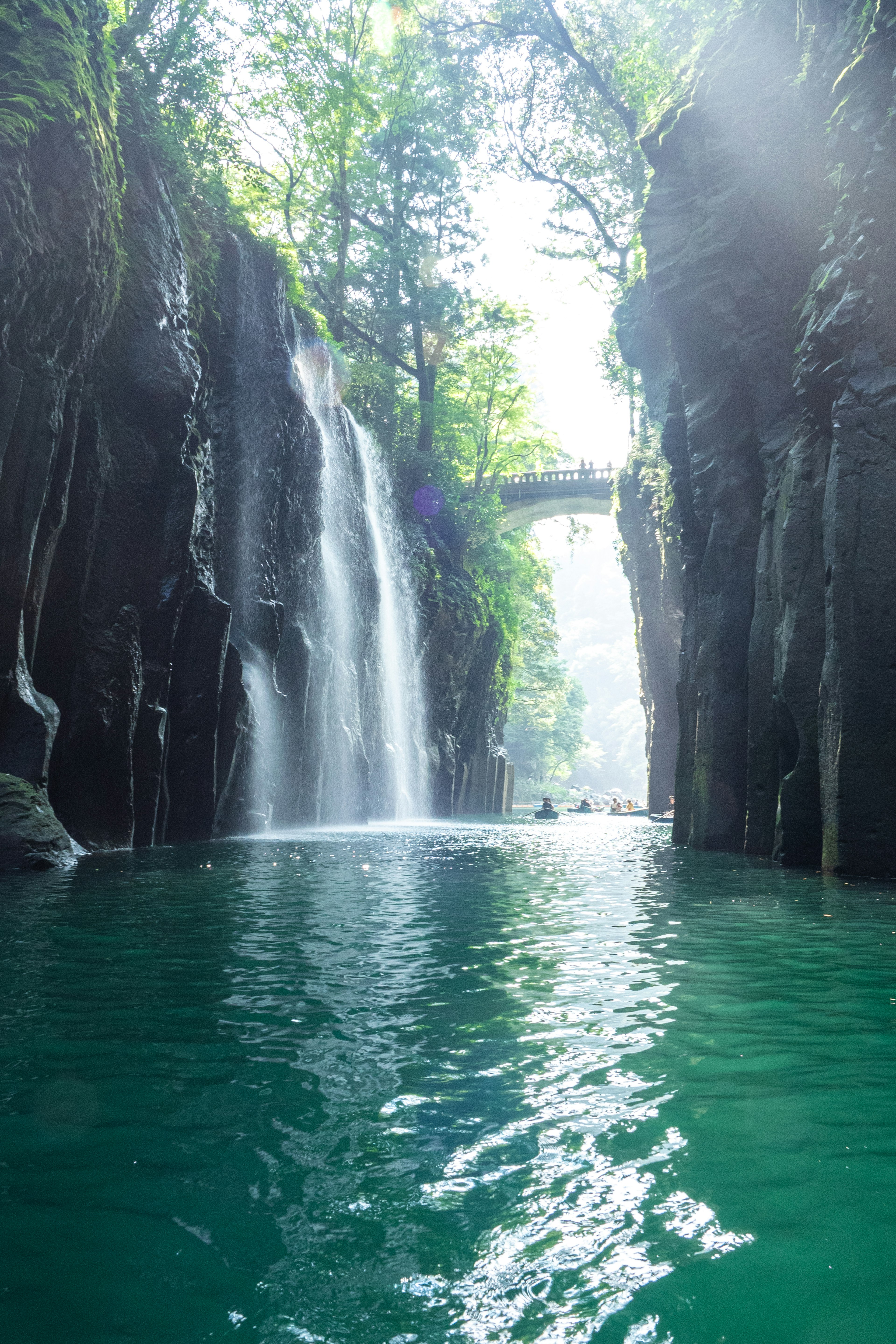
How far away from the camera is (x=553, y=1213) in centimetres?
246

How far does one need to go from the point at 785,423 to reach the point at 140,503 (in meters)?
10.4

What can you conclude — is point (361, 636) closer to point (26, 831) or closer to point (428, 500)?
point (428, 500)

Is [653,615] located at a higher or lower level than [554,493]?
Result: lower

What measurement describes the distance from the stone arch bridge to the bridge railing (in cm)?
2

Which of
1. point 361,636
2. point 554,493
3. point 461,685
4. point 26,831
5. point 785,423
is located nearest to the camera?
point 26,831

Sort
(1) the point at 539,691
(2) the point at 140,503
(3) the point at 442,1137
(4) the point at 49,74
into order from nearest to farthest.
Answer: (3) the point at 442,1137
(4) the point at 49,74
(2) the point at 140,503
(1) the point at 539,691

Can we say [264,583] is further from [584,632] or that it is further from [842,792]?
[584,632]

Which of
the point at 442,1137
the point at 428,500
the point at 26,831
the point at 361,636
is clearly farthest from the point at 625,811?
the point at 442,1137

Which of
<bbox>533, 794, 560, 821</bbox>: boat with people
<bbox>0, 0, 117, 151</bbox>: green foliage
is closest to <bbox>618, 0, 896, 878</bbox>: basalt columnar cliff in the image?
<bbox>0, 0, 117, 151</bbox>: green foliage

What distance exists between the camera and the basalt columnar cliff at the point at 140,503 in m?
10.6

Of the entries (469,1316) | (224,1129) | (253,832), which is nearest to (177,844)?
(253,832)

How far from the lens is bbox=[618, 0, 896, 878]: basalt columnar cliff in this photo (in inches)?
430

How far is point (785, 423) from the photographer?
15.6 m

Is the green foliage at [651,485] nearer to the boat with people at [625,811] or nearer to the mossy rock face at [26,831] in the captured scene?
the boat with people at [625,811]
